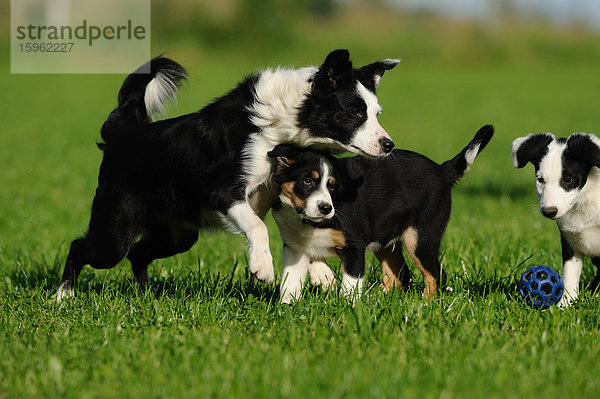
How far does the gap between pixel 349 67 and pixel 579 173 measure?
164 cm

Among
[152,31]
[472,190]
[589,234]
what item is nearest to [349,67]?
[589,234]

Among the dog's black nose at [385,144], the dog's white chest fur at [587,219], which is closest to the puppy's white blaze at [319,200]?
the dog's black nose at [385,144]

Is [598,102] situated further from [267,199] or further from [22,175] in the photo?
[267,199]

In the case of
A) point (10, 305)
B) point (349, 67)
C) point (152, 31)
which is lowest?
point (10, 305)

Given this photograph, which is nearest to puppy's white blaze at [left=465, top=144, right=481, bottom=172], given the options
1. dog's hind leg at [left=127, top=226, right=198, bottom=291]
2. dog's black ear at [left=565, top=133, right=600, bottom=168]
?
dog's black ear at [left=565, top=133, right=600, bottom=168]

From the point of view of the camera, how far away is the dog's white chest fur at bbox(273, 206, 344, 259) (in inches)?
202

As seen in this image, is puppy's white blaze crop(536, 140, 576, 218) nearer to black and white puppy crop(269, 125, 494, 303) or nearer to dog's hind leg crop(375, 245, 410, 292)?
black and white puppy crop(269, 125, 494, 303)

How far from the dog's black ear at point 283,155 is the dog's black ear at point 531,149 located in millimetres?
1471

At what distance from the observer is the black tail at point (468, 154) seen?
17.8 ft

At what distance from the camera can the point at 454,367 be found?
12.2 feet

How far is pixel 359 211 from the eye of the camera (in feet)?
17.2

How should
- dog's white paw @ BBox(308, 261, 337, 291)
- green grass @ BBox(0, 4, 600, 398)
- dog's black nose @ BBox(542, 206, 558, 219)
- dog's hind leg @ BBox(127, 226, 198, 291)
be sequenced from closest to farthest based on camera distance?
green grass @ BBox(0, 4, 600, 398)
dog's black nose @ BBox(542, 206, 558, 219)
dog's white paw @ BBox(308, 261, 337, 291)
dog's hind leg @ BBox(127, 226, 198, 291)

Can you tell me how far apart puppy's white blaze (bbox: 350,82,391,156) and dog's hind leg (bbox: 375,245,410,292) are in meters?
1.28

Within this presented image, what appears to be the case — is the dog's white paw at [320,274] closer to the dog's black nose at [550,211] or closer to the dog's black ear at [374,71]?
the dog's black ear at [374,71]
